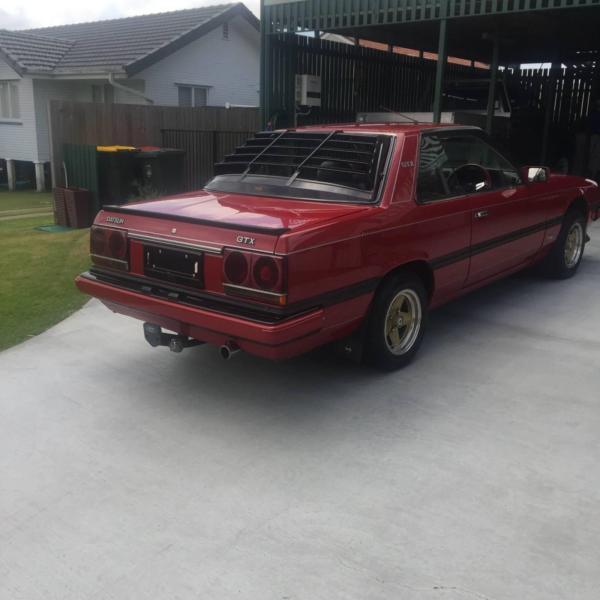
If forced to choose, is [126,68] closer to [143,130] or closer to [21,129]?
[21,129]

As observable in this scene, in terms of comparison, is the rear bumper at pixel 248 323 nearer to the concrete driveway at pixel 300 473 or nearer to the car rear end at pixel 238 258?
the car rear end at pixel 238 258

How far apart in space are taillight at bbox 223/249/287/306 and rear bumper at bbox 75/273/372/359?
0.14 m

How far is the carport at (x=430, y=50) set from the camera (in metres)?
10.1

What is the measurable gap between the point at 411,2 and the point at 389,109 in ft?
13.5

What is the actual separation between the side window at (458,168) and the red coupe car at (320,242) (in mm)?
13

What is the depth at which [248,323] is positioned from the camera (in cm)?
361

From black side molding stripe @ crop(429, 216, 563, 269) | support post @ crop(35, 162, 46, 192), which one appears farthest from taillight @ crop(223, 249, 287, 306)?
support post @ crop(35, 162, 46, 192)

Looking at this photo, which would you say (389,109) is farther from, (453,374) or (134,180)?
(453,374)

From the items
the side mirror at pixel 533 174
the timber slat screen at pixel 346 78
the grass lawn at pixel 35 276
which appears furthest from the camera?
the timber slat screen at pixel 346 78

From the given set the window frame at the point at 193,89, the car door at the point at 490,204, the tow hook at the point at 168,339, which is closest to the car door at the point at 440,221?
the car door at the point at 490,204

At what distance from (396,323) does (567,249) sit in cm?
328

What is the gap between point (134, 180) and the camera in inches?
422

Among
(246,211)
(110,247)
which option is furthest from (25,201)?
(246,211)

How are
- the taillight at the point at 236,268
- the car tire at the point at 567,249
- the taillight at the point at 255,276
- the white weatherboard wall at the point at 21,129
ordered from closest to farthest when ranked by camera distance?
1. the taillight at the point at 255,276
2. the taillight at the point at 236,268
3. the car tire at the point at 567,249
4. the white weatherboard wall at the point at 21,129
